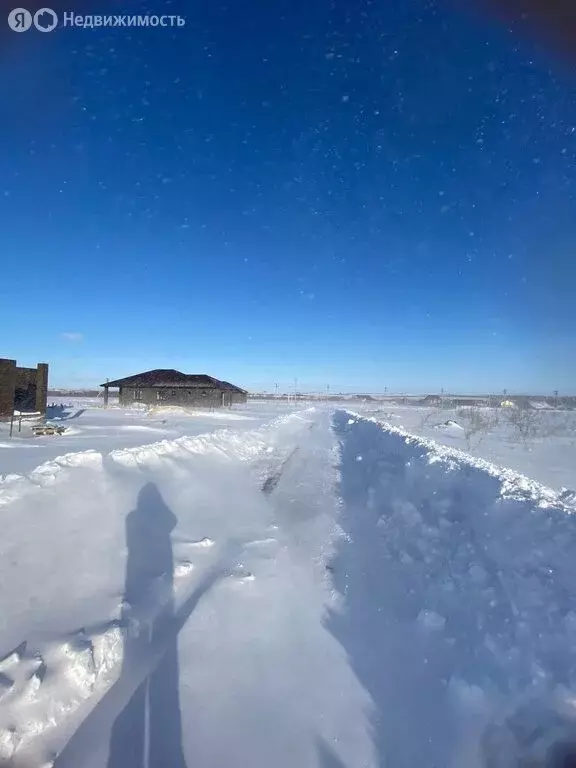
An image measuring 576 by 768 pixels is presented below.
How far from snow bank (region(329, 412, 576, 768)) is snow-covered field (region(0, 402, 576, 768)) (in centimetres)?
2

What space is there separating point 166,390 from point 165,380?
1156mm

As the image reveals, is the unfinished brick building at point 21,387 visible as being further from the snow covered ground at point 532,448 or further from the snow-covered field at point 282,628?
the snow covered ground at point 532,448

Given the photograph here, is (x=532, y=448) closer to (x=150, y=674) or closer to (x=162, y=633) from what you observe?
(x=162, y=633)

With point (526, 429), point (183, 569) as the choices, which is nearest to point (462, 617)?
Result: point (183, 569)

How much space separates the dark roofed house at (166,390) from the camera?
40.0 metres

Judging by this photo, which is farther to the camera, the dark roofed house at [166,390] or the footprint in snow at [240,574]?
the dark roofed house at [166,390]

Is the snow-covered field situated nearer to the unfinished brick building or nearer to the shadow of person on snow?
the shadow of person on snow

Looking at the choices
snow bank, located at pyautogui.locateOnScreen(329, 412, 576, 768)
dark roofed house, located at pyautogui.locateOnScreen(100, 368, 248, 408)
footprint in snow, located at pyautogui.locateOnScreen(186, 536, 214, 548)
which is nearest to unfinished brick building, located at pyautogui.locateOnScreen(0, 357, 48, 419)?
footprint in snow, located at pyautogui.locateOnScreen(186, 536, 214, 548)

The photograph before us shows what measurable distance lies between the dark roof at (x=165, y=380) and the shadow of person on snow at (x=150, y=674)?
3507 cm

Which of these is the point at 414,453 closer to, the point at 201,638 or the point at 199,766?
the point at 201,638

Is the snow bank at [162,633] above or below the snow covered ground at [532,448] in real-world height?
below

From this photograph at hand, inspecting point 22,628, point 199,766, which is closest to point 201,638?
point 199,766

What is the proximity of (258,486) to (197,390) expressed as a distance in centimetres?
3247

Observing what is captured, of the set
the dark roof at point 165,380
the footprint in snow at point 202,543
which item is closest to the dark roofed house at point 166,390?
the dark roof at point 165,380
